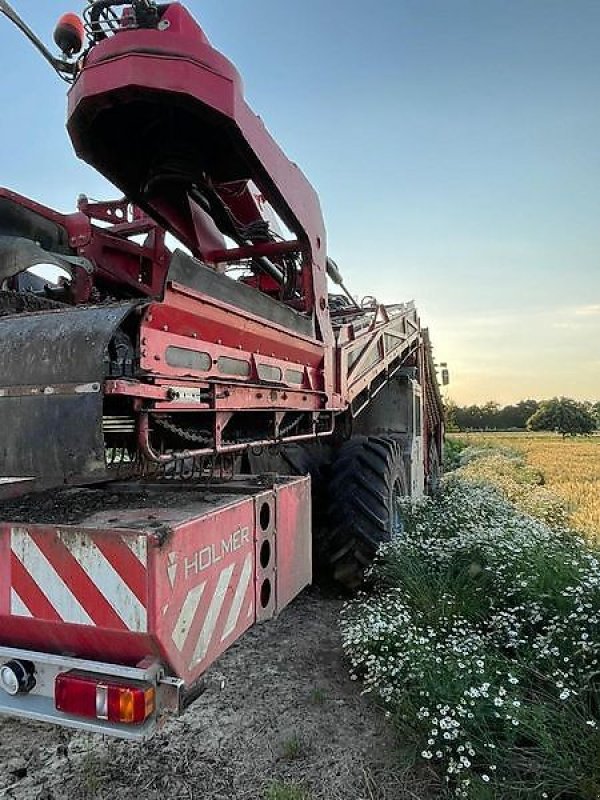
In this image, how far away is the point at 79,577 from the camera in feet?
6.12

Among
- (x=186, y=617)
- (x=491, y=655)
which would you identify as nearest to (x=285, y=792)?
(x=186, y=617)

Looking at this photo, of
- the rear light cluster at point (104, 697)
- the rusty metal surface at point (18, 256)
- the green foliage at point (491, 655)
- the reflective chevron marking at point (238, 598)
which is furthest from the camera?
the rusty metal surface at point (18, 256)

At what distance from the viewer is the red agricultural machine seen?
5.96 feet

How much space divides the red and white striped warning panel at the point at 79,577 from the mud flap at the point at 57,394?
195mm

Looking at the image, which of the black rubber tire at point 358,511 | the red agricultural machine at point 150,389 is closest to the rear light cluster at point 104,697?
the red agricultural machine at point 150,389

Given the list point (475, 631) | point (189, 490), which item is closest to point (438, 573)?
point (475, 631)

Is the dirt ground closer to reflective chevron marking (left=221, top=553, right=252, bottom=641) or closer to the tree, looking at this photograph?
reflective chevron marking (left=221, top=553, right=252, bottom=641)

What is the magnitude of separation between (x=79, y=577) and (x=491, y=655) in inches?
81.7

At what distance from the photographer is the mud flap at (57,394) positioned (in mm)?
1808

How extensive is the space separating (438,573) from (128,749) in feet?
7.21

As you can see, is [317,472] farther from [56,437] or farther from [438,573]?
[56,437]

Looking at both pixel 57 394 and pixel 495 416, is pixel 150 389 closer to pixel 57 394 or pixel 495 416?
pixel 57 394

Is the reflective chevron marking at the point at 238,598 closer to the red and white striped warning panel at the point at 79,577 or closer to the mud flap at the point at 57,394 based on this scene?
the red and white striped warning panel at the point at 79,577

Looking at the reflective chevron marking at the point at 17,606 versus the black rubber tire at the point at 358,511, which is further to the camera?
the black rubber tire at the point at 358,511
